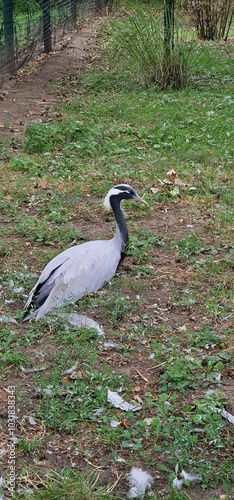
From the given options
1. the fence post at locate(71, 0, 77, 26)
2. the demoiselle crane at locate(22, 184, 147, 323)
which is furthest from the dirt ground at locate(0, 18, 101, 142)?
the demoiselle crane at locate(22, 184, 147, 323)

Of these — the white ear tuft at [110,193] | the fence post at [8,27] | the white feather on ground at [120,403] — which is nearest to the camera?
the white feather on ground at [120,403]

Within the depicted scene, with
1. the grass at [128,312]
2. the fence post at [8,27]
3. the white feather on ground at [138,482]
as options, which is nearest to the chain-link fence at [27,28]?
the fence post at [8,27]

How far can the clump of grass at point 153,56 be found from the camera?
31.0 feet

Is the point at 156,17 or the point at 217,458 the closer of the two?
the point at 217,458

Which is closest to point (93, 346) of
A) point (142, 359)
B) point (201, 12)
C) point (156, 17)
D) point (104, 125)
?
point (142, 359)

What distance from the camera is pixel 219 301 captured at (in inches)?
185

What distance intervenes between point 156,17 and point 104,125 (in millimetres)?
2677

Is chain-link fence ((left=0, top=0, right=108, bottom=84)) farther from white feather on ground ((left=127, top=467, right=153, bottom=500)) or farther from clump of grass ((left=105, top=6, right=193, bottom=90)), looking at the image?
white feather on ground ((left=127, top=467, right=153, bottom=500))

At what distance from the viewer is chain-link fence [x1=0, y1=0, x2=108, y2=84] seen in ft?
31.6

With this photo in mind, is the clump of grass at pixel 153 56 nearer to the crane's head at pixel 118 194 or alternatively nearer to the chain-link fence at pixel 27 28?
the chain-link fence at pixel 27 28

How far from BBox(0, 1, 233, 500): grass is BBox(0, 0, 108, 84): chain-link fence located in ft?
6.44

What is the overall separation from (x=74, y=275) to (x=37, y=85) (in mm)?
6054

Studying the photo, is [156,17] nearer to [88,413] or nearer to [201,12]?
[201,12]

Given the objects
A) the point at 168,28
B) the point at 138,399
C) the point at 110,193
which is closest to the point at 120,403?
the point at 138,399
